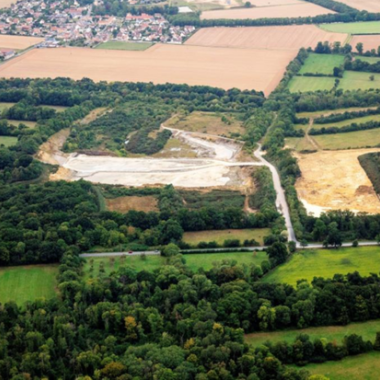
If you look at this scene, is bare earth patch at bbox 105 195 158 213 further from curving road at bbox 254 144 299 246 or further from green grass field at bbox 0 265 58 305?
green grass field at bbox 0 265 58 305

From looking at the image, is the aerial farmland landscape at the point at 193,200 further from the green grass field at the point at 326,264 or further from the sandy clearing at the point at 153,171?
the sandy clearing at the point at 153,171

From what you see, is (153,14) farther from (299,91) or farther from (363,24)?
(299,91)

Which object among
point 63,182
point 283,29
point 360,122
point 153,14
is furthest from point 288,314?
point 153,14

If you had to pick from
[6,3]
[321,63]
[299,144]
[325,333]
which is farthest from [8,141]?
[6,3]

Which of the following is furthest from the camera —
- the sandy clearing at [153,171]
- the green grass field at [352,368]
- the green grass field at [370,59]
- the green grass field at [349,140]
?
the green grass field at [370,59]

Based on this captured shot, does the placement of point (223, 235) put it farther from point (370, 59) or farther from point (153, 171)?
point (370, 59)

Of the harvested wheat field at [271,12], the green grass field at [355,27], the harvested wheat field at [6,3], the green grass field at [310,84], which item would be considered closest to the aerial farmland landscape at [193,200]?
the green grass field at [310,84]

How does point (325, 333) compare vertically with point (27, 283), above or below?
below
